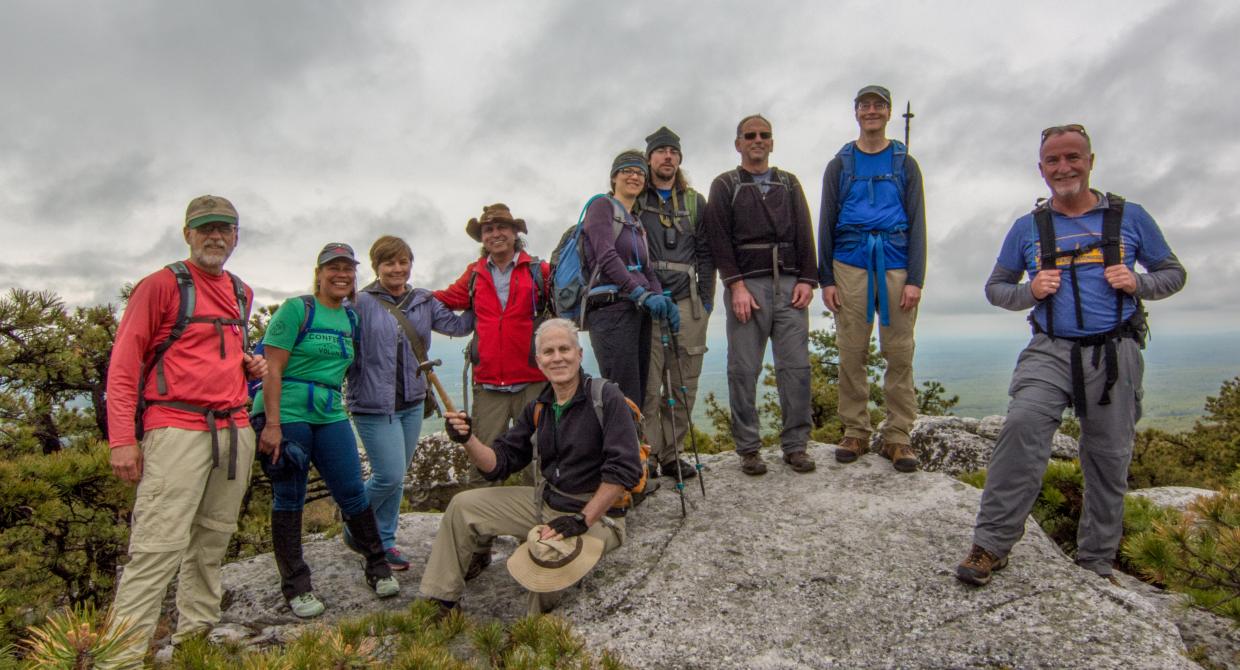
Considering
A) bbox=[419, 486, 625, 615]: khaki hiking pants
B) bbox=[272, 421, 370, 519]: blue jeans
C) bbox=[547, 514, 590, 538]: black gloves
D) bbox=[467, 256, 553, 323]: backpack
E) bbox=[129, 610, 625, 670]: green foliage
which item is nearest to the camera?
bbox=[129, 610, 625, 670]: green foliage

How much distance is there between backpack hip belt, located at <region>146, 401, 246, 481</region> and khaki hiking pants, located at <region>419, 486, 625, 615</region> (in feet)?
4.87

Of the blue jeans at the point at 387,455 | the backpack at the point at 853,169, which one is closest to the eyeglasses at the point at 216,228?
the blue jeans at the point at 387,455

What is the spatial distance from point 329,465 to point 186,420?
1235mm

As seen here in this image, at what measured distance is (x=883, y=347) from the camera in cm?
664

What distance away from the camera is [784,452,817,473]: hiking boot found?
268 inches

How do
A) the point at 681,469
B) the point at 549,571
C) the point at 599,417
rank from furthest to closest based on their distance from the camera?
the point at 681,469
the point at 599,417
the point at 549,571

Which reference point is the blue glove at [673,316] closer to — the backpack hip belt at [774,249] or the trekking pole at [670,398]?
the trekking pole at [670,398]

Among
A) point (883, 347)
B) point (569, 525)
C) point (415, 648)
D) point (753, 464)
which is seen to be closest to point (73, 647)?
point (415, 648)

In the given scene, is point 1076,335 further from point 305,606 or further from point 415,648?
point 305,606

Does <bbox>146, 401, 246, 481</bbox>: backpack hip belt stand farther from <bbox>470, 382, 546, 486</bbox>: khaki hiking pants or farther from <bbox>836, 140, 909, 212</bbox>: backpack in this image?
<bbox>836, 140, 909, 212</bbox>: backpack

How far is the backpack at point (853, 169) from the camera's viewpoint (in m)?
6.39

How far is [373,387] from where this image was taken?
5.62 meters

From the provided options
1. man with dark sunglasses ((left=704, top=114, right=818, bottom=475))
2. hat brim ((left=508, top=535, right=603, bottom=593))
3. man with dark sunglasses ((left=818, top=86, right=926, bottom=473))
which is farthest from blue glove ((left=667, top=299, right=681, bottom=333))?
hat brim ((left=508, top=535, right=603, bottom=593))

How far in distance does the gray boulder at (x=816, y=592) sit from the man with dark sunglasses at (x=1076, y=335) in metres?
0.47
